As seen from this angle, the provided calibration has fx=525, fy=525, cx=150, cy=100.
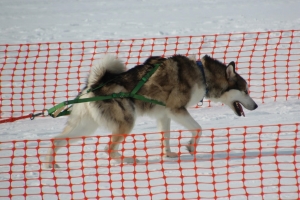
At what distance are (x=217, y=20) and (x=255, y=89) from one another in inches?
179

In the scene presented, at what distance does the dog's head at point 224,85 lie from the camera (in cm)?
654

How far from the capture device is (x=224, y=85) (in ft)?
21.6

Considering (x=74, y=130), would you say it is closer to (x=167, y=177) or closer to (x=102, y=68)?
(x=102, y=68)

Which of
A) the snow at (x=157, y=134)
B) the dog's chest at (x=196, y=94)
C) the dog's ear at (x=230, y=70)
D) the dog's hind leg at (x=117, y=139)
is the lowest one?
the snow at (x=157, y=134)

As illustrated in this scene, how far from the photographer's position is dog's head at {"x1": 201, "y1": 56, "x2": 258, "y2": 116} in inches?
257

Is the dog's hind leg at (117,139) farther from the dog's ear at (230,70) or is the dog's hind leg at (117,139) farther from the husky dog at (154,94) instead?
the dog's ear at (230,70)

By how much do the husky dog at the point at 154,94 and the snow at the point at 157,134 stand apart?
30cm

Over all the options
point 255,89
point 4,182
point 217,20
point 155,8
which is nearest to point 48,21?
point 155,8

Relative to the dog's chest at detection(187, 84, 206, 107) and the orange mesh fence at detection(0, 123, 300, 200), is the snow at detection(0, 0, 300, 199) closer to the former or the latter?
the orange mesh fence at detection(0, 123, 300, 200)

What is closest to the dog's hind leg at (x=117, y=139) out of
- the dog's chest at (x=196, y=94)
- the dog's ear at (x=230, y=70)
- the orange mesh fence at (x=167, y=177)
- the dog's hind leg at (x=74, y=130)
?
the orange mesh fence at (x=167, y=177)

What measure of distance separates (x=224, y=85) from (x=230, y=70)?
9.2 inches

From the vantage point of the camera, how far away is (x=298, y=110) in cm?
771

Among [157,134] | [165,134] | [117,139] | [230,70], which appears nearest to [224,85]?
[230,70]

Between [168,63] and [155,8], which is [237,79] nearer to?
[168,63]
